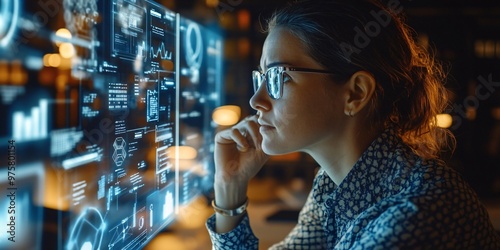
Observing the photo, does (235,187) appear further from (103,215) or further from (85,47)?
(85,47)

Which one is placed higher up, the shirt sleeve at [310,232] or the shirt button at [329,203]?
the shirt button at [329,203]

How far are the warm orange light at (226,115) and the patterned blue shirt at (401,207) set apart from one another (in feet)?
1.30

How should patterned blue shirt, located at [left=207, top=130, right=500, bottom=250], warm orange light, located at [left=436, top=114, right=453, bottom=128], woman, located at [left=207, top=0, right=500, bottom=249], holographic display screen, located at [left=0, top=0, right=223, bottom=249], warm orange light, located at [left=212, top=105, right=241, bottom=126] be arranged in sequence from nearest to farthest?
holographic display screen, located at [left=0, top=0, right=223, bottom=249], patterned blue shirt, located at [left=207, top=130, right=500, bottom=250], woman, located at [left=207, top=0, right=500, bottom=249], warm orange light, located at [left=212, top=105, right=241, bottom=126], warm orange light, located at [left=436, top=114, right=453, bottom=128]

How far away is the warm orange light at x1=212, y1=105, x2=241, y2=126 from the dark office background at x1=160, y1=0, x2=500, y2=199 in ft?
0.47

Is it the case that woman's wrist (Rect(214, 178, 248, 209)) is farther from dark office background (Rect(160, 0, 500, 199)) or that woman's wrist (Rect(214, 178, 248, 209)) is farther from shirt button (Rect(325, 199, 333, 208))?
dark office background (Rect(160, 0, 500, 199))

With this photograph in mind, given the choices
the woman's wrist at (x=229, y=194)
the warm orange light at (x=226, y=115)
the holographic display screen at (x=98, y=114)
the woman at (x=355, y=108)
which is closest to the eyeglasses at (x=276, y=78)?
the woman at (x=355, y=108)

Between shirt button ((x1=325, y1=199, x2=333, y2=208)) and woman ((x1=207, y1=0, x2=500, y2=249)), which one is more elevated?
woman ((x1=207, y1=0, x2=500, y2=249))

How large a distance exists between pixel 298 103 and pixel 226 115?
1.90ft

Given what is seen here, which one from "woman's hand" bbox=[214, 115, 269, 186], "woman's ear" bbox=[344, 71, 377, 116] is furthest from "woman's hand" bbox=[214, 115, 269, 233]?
"woman's ear" bbox=[344, 71, 377, 116]

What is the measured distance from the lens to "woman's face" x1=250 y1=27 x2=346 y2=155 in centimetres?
103

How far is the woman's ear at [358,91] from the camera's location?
1023 millimetres

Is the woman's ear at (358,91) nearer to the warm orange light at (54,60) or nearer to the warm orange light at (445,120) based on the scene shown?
the warm orange light at (54,60)

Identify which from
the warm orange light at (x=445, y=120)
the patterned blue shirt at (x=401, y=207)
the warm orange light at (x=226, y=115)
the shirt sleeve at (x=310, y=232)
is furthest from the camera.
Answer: the warm orange light at (x=445, y=120)

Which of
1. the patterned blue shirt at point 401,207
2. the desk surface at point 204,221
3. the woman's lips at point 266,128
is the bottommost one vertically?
the desk surface at point 204,221
